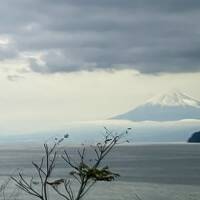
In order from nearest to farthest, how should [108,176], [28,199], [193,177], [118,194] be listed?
1. [108,176]
2. [28,199]
3. [118,194]
4. [193,177]

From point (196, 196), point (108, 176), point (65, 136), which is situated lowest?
point (196, 196)

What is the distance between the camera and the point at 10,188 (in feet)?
261

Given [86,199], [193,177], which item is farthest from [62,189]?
[193,177]

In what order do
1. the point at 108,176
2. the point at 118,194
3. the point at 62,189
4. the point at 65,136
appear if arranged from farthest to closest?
the point at 62,189, the point at 118,194, the point at 65,136, the point at 108,176

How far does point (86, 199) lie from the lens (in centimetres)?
6581

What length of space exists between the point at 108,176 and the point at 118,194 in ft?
202

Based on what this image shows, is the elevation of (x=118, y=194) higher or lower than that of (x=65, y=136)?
lower

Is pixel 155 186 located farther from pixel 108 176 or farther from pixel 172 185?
pixel 108 176

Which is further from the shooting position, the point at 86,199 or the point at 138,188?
the point at 138,188

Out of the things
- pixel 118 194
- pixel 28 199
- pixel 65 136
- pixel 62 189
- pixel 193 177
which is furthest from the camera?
pixel 193 177

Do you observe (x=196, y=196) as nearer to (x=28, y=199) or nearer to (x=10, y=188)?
(x=28, y=199)

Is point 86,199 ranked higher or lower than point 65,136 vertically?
lower

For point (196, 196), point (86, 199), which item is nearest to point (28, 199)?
point (86, 199)

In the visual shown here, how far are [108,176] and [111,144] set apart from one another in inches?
55.7
